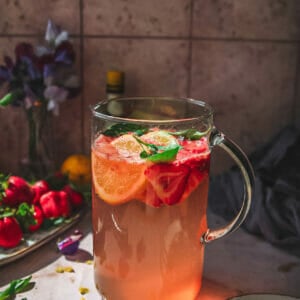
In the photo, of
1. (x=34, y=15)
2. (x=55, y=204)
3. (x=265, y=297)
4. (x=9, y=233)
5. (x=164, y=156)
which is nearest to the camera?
(x=164, y=156)

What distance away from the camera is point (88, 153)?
3.60 ft

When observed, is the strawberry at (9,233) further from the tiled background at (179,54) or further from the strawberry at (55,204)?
the tiled background at (179,54)

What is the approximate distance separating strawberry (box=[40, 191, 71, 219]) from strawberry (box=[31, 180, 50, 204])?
2 centimetres

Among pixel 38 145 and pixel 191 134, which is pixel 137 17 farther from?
pixel 191 134

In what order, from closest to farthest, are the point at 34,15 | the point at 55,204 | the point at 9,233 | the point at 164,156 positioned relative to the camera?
the point at 164,156
the point at 9,233
the point at 55,204
the point at 34,15

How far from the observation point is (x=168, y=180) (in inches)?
22.9

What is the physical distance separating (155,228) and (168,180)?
2.5 inches

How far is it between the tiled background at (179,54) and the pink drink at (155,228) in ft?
1.48

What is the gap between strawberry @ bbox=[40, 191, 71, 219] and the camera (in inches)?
34.5

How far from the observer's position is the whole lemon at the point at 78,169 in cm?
102

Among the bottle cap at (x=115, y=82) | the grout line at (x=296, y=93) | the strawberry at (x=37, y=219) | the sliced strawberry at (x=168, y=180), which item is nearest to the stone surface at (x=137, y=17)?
the bottle cap at (x=115, y=82)

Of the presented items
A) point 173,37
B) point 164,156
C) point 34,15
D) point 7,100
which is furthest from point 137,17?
point 164,156

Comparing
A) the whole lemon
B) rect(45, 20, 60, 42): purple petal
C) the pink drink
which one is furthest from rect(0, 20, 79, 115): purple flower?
the pink drink

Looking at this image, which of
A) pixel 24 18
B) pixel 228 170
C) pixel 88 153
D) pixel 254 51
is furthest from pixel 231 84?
pixel 24 18
